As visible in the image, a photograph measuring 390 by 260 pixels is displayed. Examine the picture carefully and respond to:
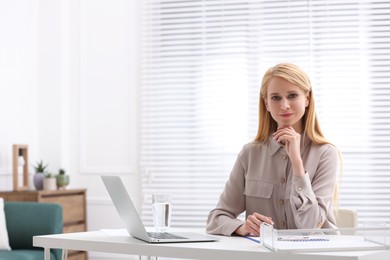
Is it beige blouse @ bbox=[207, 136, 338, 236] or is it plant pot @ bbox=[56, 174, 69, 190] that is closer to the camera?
beige blouse @ bbox=[207, 136, 338, 236]

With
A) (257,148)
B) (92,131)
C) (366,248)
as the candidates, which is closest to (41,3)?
(92,131)

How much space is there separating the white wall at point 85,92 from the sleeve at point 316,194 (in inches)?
131

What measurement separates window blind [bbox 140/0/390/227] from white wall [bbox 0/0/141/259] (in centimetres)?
15

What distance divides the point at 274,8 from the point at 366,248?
3.86m

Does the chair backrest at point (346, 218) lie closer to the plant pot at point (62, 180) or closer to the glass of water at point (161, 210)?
the glass of water at point (161, 210)

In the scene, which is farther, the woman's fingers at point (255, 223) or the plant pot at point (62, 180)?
the plant pot at point (62, 180)

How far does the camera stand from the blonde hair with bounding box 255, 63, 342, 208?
103 inches

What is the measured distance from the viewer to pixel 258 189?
2719mm

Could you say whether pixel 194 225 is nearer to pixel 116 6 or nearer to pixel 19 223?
pixel 19 223

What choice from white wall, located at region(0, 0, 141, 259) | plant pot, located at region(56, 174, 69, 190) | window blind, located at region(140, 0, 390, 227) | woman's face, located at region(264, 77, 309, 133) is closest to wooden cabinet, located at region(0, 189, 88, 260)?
plant pot, located at region(56, 174, 69, 190)

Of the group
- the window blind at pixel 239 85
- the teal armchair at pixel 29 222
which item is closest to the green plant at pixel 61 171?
the window blind at pixel 239 85

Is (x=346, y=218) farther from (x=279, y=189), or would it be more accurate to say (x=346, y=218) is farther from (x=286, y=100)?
(x=286, y=100)

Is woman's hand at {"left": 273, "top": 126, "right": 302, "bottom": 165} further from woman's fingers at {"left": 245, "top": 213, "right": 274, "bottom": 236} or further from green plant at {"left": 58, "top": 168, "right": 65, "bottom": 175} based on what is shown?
green plant at {"left": 58, "top": 168, "right": 65, "bottom": 175}

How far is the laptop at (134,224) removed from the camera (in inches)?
89.2
